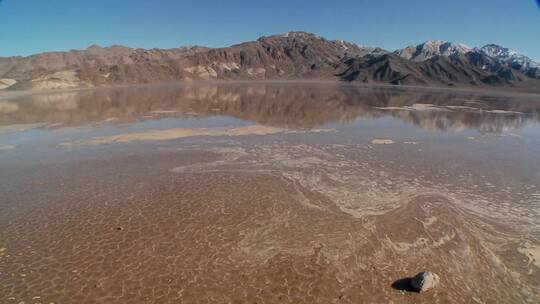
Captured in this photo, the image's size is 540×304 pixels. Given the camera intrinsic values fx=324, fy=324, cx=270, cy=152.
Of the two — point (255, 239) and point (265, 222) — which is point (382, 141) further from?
point (255, 239)


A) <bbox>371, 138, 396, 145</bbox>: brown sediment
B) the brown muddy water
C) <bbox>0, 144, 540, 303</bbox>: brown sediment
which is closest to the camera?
<bbox>0, 144, 540, 303</bbox>: brown sediment

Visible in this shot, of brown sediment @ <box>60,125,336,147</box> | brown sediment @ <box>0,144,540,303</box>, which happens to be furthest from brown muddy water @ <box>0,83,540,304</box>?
brown sediment @ <box>60,125,336,147</box>

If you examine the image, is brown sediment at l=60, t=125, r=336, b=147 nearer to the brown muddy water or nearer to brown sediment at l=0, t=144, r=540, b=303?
the brown muddy water

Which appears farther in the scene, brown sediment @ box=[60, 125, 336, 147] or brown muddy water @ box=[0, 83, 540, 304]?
brown sediment @ box=[60, 125, 336, 147]

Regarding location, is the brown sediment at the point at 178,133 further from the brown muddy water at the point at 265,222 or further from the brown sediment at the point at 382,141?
the brown sediment at the point at 382,141

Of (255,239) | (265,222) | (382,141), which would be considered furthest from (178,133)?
(255,239)

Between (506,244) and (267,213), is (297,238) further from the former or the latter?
(506,244)
